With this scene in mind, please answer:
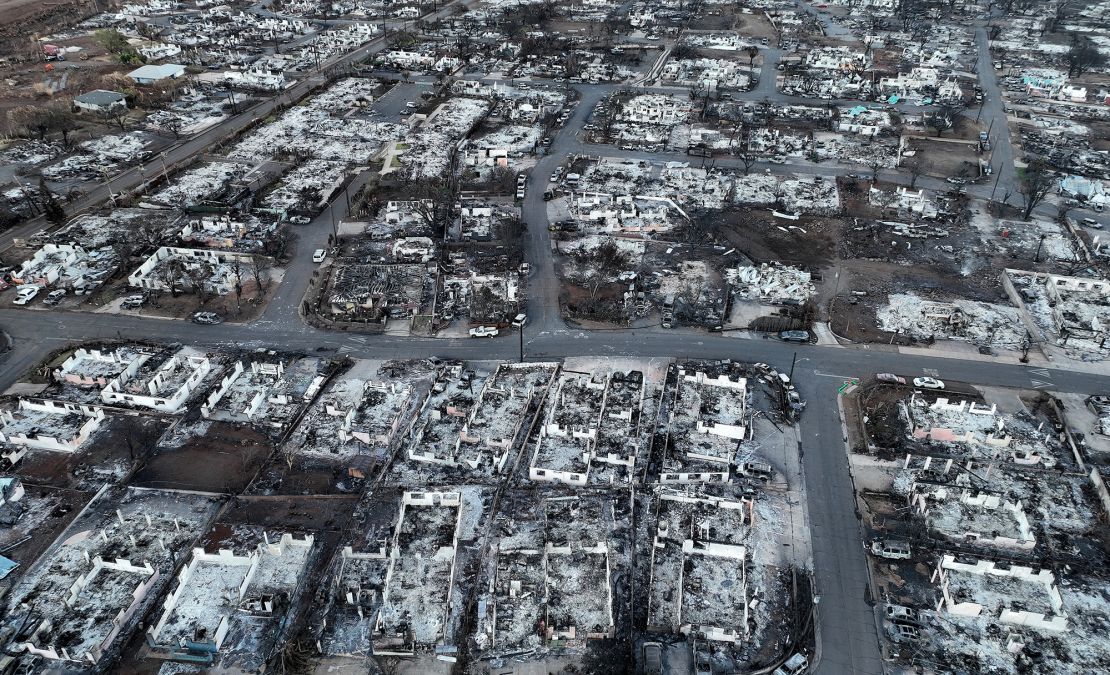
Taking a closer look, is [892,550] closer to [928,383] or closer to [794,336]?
[928,383]

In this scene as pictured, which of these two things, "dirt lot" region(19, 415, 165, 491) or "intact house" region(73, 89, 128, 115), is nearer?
"dirt lot" region(19, 415, 165, 491)

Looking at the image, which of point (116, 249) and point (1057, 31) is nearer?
point (116, 249)

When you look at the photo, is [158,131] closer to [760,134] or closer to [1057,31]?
[760,134]

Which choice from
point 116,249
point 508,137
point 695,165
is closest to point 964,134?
point 695,165

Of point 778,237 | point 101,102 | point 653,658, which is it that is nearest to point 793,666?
point 653,658

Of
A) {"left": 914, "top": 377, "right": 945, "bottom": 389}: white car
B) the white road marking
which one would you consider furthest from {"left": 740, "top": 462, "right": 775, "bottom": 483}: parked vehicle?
{"left": 914, "top": 377, "right": 945, "bottom": 389}: white car

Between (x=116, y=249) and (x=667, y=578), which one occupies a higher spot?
(x=116, y=249)

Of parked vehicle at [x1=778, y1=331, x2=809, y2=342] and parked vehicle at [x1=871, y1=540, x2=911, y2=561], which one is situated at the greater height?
parked vehicle at [x1=778, y1=331, x2=809, y2=342]

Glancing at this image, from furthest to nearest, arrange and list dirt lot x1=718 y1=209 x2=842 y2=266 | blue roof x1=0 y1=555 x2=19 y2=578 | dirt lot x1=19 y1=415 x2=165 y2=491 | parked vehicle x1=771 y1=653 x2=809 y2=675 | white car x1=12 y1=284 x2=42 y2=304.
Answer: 1. dirt lot x1=718 y1=209 x2=842 y2=266
2. white car x1=12 y1=284 x2=42 y2=304
3. dirt lot x1=19 y1=415 x2=165 y2=491
4. blue roof x1=0 y1=555 x2=19 y2=578
5. parked vehicle x1=771 y1=653 x2=809 y2=675

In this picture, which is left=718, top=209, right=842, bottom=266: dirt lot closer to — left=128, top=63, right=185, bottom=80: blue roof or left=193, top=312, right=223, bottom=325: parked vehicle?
left=193, top=312, right=223, bottom=325: parked vehicle
